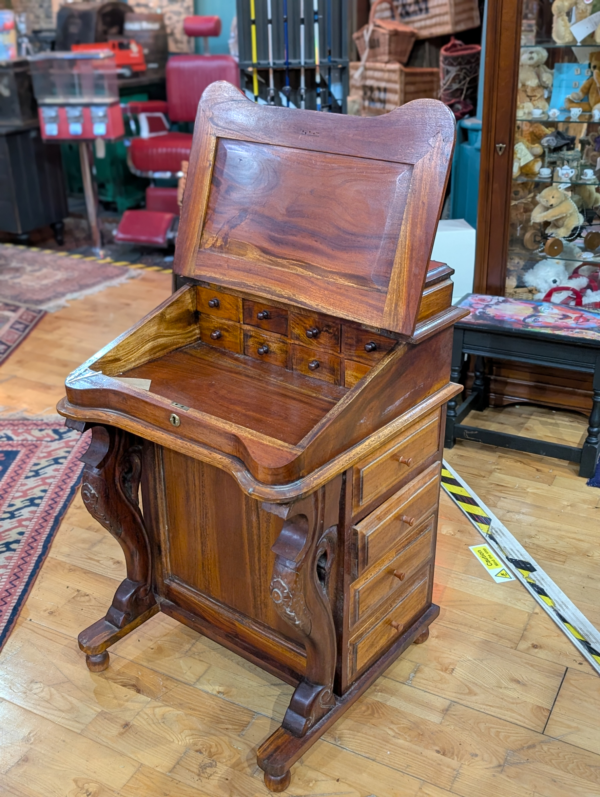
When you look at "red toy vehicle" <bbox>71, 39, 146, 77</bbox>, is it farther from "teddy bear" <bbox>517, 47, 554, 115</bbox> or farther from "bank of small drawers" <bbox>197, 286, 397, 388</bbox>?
"bank of small drawers" <bbox>197, 286, 397, 388</bbox>

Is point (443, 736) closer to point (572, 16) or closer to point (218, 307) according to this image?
point (218, 307)

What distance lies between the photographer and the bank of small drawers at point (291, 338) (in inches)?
77.3

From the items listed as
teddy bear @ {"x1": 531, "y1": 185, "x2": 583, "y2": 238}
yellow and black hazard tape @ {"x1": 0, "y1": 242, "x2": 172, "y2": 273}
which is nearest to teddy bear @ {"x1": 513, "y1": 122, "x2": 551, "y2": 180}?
teddy bear @ {"x1": 531, "y1": 185, "x2": 583, "y2": 238}

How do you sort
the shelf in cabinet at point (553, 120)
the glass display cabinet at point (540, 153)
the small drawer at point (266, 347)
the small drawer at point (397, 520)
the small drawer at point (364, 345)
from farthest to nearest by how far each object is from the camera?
the shelf in cabinet at point (553, 120) → the glass display cabinet at point (540, 153) → the small drawer at point (266, 347) → the small drawer at point (397, 520) → the small drawer at point (364, 345)

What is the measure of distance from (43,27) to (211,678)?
277 inches

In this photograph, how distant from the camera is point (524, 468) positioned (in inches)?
135

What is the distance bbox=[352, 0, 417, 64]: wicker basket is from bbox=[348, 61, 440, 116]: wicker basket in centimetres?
7

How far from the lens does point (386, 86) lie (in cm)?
506

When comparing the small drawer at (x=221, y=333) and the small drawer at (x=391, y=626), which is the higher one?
the small drawer at (x=221, y=333)

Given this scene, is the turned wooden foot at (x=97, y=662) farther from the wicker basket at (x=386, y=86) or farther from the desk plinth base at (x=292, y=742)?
the wicker basket at (x=386, y=86)

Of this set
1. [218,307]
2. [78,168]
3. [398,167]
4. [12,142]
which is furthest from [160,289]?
[398,167]

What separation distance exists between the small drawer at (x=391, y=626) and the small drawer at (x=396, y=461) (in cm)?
39

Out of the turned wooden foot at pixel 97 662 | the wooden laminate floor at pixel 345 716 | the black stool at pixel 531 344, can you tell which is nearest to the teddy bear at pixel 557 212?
→ the black stool at pixel 531 344

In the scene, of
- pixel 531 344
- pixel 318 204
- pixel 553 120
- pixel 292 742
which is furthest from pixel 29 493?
pixel 553 120
